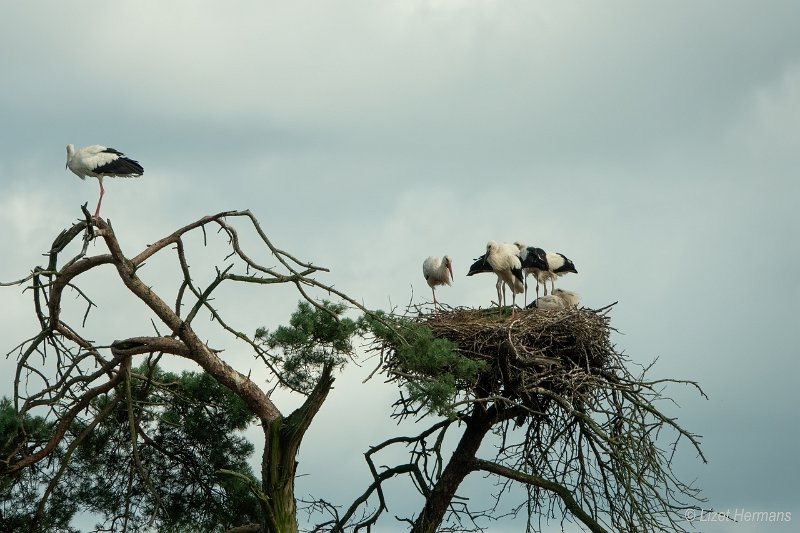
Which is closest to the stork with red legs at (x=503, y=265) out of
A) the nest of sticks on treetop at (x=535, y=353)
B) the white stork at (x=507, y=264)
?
the white stork at (x=507, y=264)

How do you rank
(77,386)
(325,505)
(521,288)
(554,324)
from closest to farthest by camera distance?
(77,386) < (325,505) < (554,324) < (521,288)

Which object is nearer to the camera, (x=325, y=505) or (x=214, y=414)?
(x=325, y=505)

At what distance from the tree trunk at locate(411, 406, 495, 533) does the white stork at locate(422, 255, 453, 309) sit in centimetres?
268

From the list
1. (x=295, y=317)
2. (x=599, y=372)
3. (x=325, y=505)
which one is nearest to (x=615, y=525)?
(x=599, y=372)

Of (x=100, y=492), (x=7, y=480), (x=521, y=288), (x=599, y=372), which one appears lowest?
(x=7, y=480)

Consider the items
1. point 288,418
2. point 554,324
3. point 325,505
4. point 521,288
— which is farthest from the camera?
point 521,288

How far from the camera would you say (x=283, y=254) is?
7727 millimetres

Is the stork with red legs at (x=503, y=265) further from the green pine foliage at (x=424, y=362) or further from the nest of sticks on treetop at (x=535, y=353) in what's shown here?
the green pine foliage at (x=424, y=362)

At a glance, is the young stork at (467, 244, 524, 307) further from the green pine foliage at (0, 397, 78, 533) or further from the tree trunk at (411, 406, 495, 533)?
the green pine foliage at (0, 397, 78, 533)

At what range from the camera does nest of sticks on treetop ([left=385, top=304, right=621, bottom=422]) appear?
29.4 feet

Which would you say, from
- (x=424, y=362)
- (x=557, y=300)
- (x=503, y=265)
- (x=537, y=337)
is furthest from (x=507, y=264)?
(x=424, y=362)

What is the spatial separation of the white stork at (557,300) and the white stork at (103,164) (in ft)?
15.0

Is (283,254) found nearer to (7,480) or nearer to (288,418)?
(288,418)

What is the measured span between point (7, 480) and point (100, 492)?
1340 millimetres
